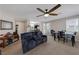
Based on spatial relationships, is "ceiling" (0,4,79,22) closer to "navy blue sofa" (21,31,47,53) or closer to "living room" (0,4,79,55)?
"living room" (0,4,79,55)

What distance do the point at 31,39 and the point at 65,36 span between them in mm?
848

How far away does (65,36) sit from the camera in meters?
2.58

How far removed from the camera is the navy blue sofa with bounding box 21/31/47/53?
2402mm

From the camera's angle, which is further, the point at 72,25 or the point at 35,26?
the point at 35,26

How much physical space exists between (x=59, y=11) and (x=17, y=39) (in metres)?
1.21

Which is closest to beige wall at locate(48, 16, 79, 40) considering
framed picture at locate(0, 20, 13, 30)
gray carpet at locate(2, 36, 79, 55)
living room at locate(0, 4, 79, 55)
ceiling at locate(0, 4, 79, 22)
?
living room at locate(0, 4, 79, 55)

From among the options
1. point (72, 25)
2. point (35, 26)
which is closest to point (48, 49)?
point (35, 26)

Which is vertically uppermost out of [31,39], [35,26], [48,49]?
[35,26]

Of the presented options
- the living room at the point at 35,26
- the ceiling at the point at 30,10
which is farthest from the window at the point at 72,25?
the ceiling at the point at 30,10

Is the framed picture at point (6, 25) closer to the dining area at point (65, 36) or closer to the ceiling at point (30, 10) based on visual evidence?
the ceiling at point (30, 10)

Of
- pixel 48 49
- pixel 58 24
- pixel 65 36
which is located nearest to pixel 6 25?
pixel 48 49

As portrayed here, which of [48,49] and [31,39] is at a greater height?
[31,39]

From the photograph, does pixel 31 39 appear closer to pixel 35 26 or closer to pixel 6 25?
pixel 35 26

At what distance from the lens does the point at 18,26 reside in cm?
257
